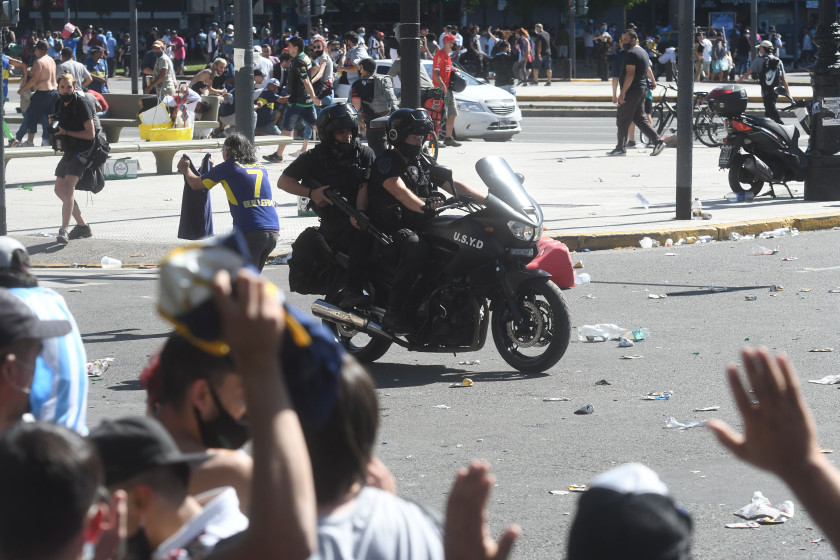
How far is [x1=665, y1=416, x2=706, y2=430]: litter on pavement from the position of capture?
22.0ft

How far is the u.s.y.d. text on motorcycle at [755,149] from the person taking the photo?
15.6 m

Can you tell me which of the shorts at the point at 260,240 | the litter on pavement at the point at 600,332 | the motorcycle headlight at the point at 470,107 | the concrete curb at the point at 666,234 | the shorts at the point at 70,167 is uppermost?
the motorcycle headlight at the point at 470,107

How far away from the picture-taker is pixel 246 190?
9031 mm

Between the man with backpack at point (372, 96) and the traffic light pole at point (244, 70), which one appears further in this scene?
the man with backpack at point (372, 96)

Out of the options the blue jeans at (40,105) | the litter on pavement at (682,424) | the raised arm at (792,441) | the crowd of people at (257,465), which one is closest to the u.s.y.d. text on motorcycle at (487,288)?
the litter on pavement at (682,424)

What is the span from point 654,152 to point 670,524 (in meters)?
19.1

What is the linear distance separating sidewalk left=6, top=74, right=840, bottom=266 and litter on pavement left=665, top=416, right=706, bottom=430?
247 inches

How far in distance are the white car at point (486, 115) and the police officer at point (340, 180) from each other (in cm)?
1544

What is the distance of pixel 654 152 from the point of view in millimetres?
20781

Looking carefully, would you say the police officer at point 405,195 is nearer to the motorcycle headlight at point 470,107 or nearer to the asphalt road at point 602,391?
the asphalt road at point 602,391

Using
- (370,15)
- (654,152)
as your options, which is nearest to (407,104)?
(654,152)

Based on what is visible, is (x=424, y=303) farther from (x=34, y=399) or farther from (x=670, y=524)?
(x=670, y=524)

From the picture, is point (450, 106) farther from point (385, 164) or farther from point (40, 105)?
point (385, 164)

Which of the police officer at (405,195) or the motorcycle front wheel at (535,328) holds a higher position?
the police officer at (405,195)
